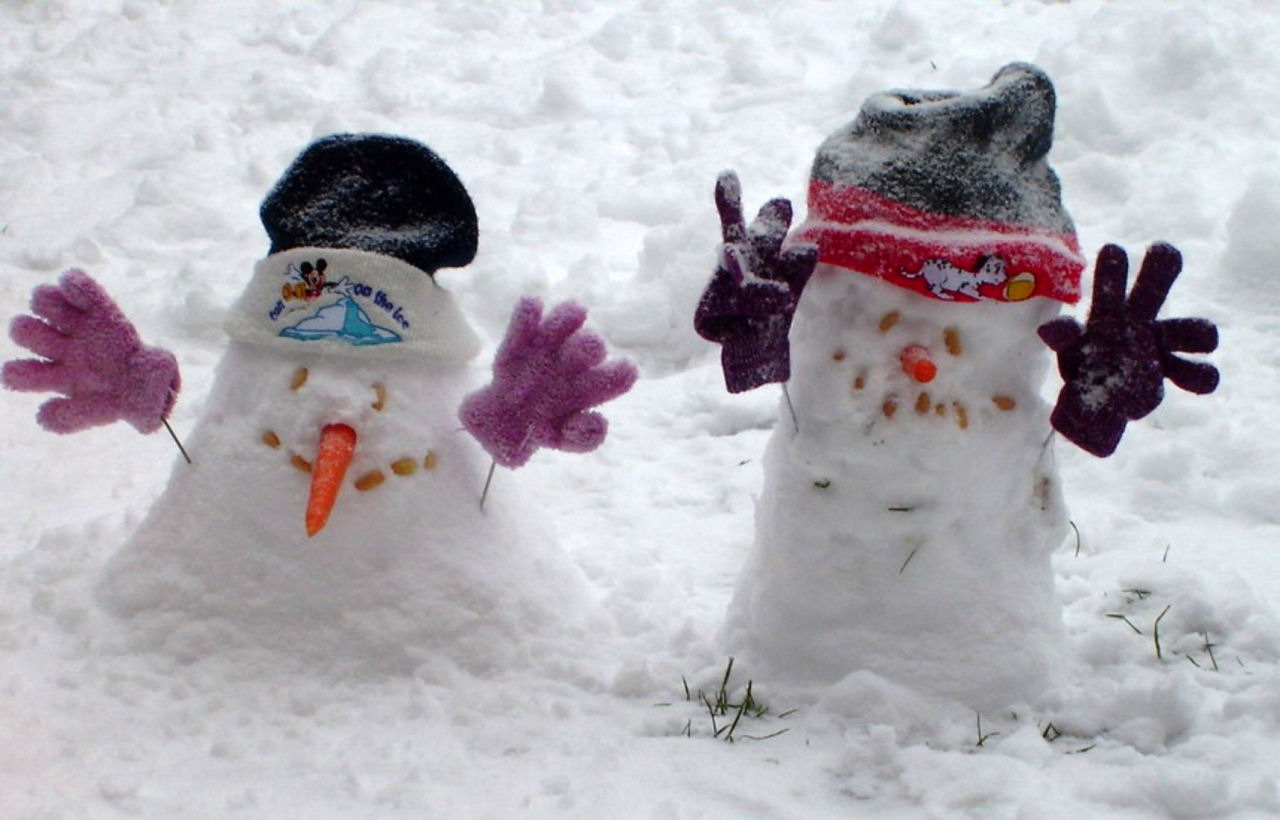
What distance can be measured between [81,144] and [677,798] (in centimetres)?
446

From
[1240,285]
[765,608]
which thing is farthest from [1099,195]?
[765,608]

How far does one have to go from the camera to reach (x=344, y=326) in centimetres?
223

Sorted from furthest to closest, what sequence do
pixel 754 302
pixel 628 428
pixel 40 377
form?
pixel 628 428 < pixel 40 377 < pixel 754 302

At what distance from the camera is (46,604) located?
242 centimetres

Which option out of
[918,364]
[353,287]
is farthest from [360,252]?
[918,364]

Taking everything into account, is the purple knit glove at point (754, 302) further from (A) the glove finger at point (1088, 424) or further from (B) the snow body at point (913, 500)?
(A) the glove finger at point (1088, 424)

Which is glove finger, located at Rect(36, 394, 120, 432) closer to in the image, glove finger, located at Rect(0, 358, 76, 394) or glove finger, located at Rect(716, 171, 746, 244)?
glove finger, located at Rect(0, 358, 76, 394)

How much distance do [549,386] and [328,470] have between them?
15.8 inches

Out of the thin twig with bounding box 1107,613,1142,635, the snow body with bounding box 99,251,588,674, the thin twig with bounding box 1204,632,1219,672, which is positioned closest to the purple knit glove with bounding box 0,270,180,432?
the snow body with bounding box 99,251,588,674

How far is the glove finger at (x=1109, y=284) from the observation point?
1.97 meters

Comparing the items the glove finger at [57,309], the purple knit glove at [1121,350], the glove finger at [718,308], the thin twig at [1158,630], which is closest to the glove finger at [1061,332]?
the purple knit glove at [1121,350]

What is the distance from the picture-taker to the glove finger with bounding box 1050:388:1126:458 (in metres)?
2.00

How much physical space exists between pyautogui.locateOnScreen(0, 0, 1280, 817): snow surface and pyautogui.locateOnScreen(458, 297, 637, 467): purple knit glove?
1.06 ft

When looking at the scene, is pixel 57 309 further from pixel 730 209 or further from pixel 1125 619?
pixel 1125 619
